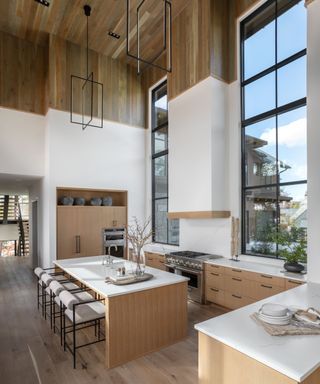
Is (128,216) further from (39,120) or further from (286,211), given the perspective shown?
(286,211)

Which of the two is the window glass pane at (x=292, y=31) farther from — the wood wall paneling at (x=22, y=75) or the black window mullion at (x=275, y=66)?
the wood wall paneling at (x=22, y=75)

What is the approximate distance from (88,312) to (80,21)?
19.0ft

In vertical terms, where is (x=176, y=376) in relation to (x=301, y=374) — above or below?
below

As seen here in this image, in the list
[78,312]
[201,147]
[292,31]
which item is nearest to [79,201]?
[201,147]

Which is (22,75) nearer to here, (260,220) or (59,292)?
(59,292)

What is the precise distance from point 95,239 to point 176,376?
14.6 ft

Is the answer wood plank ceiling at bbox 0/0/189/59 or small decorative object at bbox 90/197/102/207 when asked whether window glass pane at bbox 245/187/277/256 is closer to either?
small decorative object at bbox 90/197/102/207

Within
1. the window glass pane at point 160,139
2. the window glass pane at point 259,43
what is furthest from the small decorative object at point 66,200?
the window glass pane at point 259,43

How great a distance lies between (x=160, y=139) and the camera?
732 cm

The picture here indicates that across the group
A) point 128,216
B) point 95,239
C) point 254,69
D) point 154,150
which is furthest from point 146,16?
point 95,239

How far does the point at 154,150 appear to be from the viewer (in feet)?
24.6

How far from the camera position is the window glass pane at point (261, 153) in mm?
4516

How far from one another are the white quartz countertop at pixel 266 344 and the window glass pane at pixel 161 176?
5255 mm

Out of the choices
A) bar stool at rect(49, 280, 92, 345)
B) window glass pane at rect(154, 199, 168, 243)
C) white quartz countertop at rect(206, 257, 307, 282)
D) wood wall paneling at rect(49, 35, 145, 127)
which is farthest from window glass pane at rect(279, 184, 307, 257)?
wood wall paneling at rect(49, 35, 145, 127)
